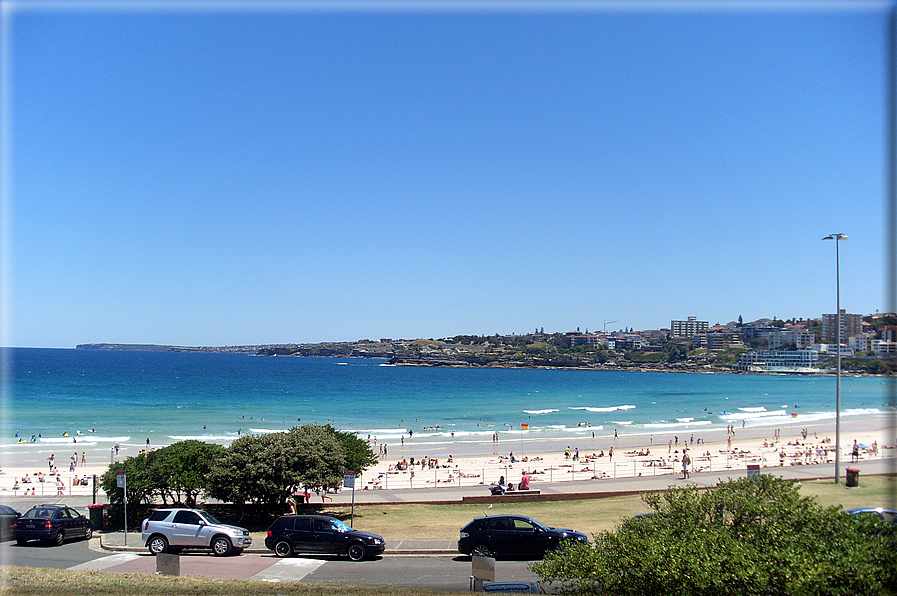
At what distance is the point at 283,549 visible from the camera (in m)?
15.9

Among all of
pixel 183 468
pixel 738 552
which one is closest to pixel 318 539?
pixel 183 468

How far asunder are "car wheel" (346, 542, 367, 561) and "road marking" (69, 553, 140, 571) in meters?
5.36

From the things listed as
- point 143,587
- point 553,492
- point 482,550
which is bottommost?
point 553,492

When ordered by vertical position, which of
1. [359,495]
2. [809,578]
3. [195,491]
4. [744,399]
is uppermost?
[809,578]

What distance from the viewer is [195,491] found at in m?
21.1

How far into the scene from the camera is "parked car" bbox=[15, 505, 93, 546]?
16.9 metres

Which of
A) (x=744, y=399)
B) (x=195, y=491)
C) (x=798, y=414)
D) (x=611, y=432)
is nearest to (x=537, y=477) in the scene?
(x=195, y=491)

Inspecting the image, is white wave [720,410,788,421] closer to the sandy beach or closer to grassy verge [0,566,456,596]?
the sandy beach

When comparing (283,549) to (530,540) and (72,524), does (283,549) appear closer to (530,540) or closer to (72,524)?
(530,540)

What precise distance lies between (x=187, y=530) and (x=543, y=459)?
33260 mm

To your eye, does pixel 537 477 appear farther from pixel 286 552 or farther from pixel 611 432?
pixel 611 432

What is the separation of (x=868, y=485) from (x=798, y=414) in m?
68.2

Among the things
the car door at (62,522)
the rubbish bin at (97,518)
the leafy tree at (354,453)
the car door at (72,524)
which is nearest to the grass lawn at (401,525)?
the leafy tree at (354,453)

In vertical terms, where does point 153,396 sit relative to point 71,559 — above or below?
below
